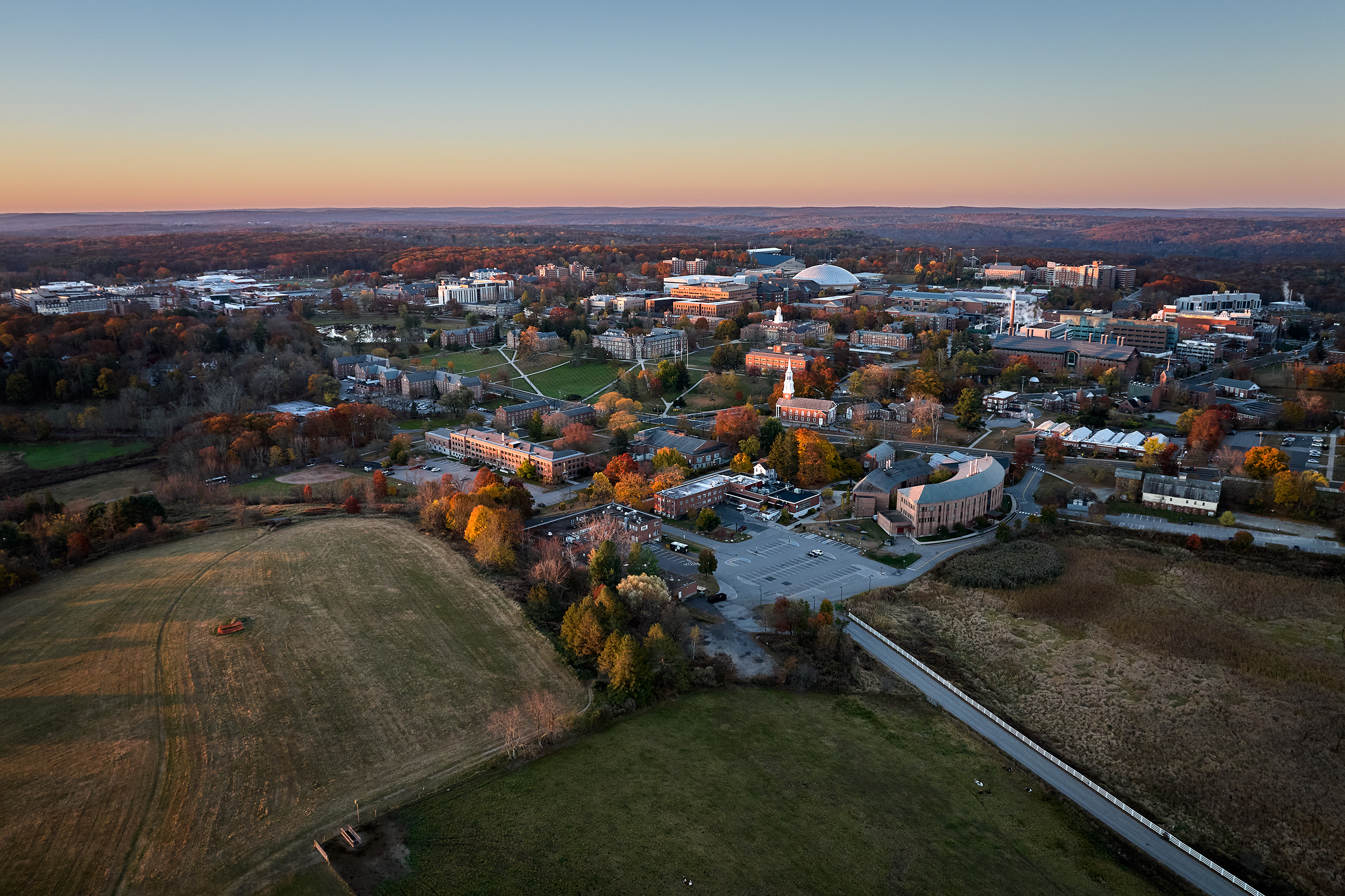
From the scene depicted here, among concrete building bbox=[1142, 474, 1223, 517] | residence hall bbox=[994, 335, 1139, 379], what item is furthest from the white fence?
residence hall bbox=[994, 335, 1139, 379]

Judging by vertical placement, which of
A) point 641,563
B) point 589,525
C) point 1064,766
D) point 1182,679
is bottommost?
point 1064,766

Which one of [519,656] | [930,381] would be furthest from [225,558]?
[930,381]

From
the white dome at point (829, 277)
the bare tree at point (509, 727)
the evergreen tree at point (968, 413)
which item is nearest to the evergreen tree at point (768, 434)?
the evergreen tree at point (968, 413)

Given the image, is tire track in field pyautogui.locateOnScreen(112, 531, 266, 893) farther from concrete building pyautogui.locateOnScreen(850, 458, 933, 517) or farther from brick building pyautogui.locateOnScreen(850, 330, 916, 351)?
brick building pyautogui.locateOnScreen(850, 330, 916, 351)

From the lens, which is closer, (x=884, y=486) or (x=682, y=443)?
(x=884, y=486)

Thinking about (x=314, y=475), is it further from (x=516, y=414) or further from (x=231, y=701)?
(x=231, y=701)

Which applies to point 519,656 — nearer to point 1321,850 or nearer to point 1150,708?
point 1150,708

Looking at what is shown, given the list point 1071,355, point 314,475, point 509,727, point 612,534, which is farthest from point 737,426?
point 1071,355
